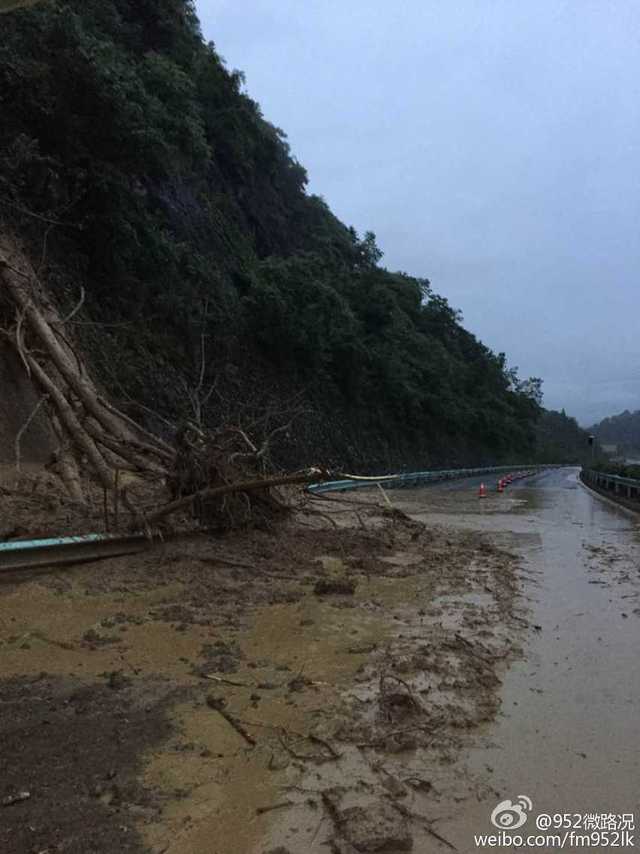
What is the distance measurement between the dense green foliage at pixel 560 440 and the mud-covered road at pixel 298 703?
92818 mm

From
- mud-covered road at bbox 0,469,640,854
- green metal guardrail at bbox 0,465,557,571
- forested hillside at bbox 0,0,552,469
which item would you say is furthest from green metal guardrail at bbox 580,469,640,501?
green metal guardrail at bbox 0,465,557,571

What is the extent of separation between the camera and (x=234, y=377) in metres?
27.0

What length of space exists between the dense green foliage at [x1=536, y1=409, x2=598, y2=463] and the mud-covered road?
3654 inches

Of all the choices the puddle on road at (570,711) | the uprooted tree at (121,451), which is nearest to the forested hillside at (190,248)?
the uprooted tree at (121,451)

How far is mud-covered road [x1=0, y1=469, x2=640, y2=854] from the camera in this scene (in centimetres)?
320

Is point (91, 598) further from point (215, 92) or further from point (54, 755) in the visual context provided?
point (215, 92)

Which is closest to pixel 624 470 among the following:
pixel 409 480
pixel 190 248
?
pixel 409 480

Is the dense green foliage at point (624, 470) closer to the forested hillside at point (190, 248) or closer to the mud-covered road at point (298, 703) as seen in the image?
the forested hillside at point (190, 248)

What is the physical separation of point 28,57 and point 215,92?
16.3 metres

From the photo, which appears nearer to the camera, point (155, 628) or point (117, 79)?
point (155, 628)

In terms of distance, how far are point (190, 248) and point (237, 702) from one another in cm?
2327

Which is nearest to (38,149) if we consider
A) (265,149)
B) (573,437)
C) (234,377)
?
(234,377)

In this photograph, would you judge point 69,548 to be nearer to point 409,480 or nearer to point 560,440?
point 409,480

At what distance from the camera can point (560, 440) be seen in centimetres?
13700
